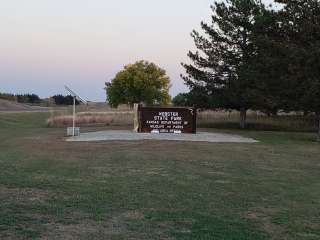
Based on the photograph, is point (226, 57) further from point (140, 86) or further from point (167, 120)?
point (140, 86)

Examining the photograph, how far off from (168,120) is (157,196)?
21.3 meters

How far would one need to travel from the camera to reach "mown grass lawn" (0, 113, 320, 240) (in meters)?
7.93

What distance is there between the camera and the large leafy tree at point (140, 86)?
64.4 metres

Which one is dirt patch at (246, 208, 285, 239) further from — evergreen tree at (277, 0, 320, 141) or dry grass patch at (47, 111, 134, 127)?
dry grass patch at (47, 111, 134, 127)

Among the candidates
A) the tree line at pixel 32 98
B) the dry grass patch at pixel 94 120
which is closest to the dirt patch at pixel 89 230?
the dry grass patch at pixel 94 120

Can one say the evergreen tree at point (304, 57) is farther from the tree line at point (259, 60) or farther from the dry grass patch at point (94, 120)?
the dry grass patch at point (94, 120)

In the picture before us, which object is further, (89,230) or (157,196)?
(157,196)

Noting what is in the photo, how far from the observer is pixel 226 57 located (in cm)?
3909

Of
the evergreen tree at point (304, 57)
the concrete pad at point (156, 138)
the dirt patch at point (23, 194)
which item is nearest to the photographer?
the dirt patch at point (23, 194)

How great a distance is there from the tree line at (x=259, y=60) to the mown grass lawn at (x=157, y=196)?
8.36 m

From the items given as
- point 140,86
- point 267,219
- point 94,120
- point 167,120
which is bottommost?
point 267,219

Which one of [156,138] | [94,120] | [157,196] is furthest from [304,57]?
[94,120]

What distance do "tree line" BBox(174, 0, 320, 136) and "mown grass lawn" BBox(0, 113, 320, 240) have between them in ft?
27.4

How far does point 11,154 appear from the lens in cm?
1892
